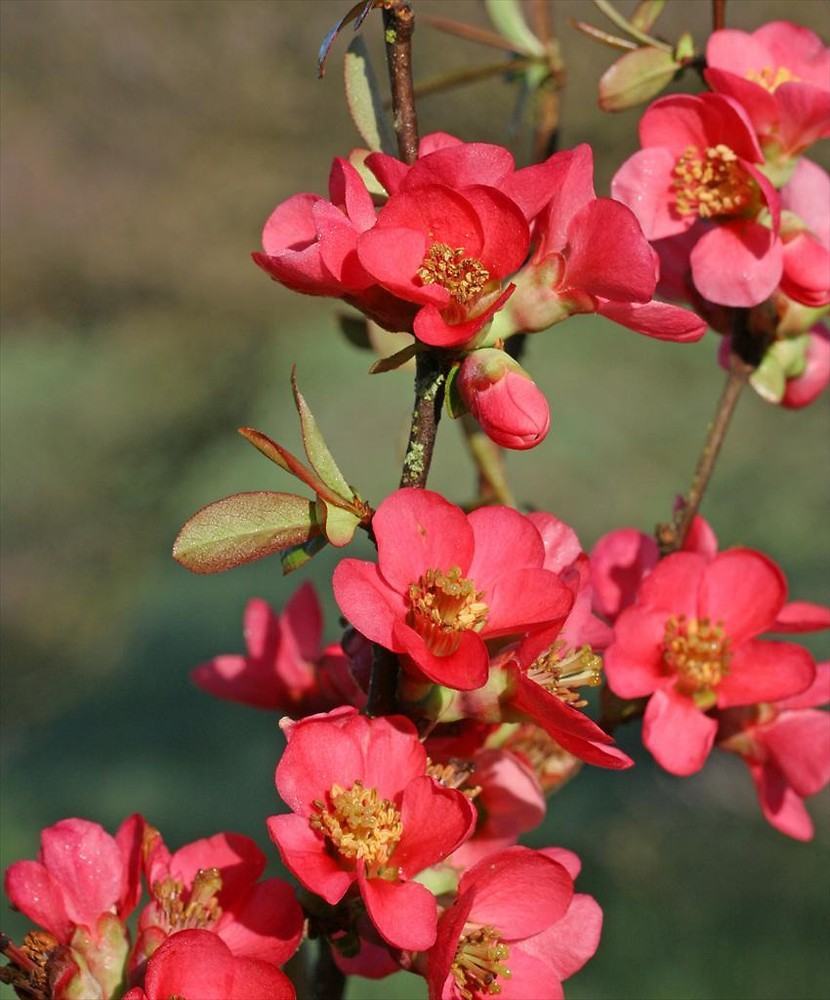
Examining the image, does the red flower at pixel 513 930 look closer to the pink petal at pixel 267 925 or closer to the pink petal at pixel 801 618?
the pink petal at pixel 267 925

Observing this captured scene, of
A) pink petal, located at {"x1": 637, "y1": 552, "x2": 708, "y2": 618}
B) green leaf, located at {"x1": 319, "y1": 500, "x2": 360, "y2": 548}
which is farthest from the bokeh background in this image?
green leaf, located at {"x1": 319, "y1": 500, "x2": 360, "y2": 548}

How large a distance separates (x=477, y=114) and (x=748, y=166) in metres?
4.68

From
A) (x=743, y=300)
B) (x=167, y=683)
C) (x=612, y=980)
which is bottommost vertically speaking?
(x=167, y=683)

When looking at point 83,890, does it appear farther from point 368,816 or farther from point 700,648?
point 700,648

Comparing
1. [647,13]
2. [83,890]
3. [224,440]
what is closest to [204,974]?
[83,890]

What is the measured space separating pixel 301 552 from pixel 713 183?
30 cm

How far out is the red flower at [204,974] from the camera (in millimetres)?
491

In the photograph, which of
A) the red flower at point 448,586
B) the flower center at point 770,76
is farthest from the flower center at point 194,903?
the flower center at point 770,76

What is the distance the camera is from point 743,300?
0.67 metres

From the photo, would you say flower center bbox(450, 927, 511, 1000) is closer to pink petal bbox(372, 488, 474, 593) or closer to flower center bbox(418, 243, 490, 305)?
pink petal bbox(372, 488, 474, 593)

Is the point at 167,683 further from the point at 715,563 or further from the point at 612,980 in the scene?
the point at 715,563

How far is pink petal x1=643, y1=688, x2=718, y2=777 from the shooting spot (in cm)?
65

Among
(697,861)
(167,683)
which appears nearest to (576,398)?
(167,683)

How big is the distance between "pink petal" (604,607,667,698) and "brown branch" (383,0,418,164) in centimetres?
25
